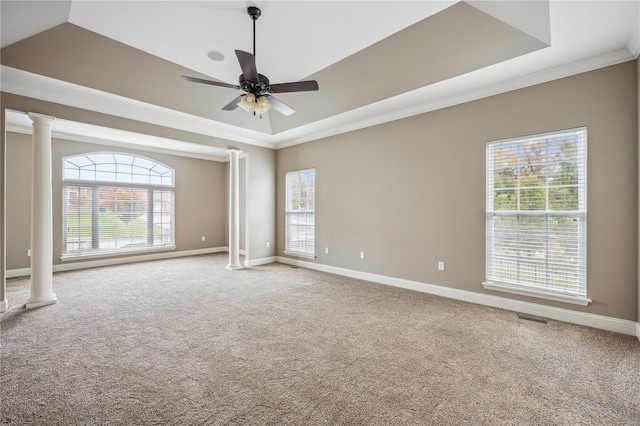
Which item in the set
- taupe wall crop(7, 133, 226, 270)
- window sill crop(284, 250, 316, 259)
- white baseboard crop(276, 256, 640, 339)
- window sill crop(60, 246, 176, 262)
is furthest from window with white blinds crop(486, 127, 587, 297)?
window sill crop(60, 246, 176, 262)

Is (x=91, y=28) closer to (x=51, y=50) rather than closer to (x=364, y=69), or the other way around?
(x=51, y=50)

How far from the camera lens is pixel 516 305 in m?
3.53

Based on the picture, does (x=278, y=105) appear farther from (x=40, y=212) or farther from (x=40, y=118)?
(x=40, y=212)

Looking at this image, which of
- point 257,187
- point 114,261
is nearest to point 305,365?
point 257,187

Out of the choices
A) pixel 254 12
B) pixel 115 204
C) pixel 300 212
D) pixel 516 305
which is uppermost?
pixel 254 12

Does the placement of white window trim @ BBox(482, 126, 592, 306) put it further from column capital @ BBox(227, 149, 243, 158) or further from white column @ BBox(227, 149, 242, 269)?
column capital @ BBox(227, 149, 243, 158)

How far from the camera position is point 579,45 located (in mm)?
2799

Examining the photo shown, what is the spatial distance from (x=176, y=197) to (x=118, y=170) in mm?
1407

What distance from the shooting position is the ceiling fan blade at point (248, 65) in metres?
2.41

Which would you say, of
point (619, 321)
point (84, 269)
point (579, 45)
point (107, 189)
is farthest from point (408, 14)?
point (84, 269)

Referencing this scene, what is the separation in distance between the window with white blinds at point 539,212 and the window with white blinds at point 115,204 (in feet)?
23.9

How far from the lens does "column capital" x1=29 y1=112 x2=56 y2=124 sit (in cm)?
369

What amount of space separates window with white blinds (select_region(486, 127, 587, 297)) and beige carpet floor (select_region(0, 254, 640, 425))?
54cm

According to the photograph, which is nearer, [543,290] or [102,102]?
[543,290]
